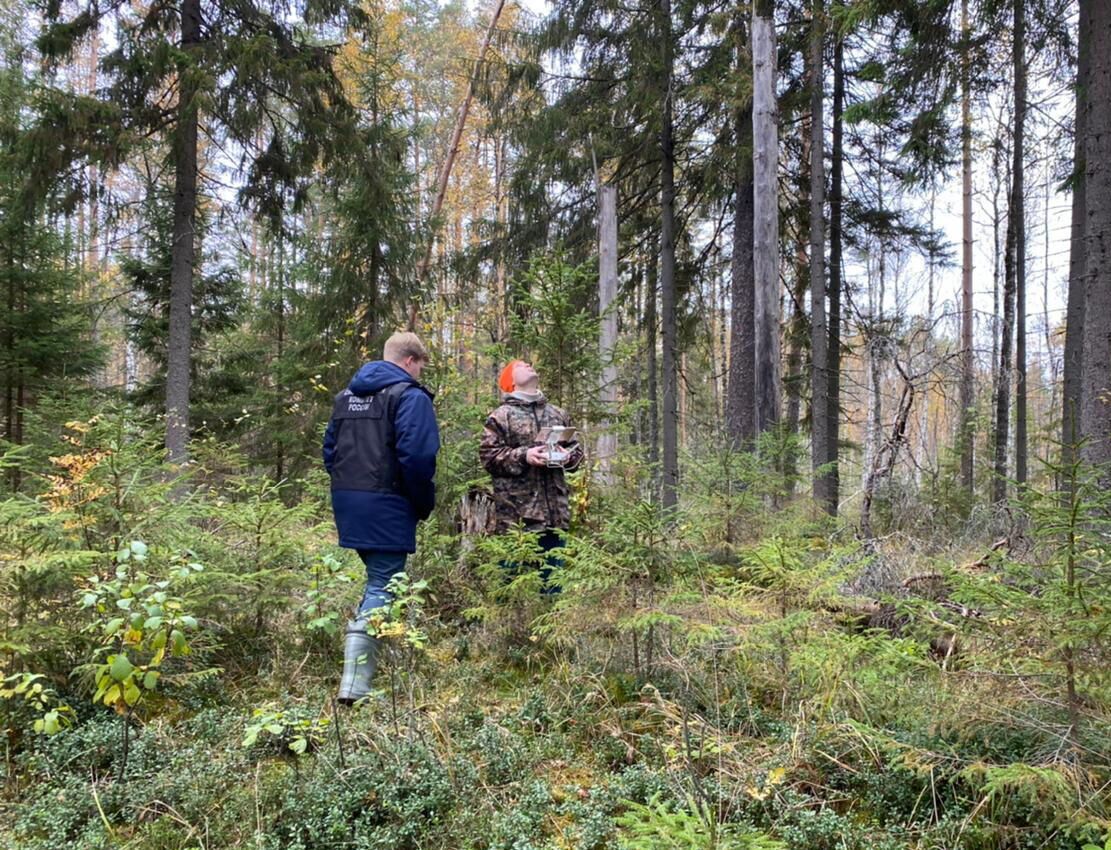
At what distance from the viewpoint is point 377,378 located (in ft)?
11.8

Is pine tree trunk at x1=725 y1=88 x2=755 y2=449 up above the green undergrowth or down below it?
above

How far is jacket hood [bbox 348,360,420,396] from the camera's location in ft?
11.8

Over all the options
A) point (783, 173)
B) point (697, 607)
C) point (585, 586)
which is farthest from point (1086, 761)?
point (783, 173)

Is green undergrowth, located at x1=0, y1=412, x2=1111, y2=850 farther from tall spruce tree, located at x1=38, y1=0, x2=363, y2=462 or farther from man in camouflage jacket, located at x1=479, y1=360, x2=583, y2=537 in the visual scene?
tall spruce tree, located at x1=38, y1=0, x2=363, y2=462

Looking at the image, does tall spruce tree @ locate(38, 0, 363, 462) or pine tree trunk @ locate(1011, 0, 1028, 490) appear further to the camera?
pine tree trunk @ locate(1011, 0, 1028, 490)

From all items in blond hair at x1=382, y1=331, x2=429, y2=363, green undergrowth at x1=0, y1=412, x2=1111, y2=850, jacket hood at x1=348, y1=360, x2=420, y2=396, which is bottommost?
green undergrowth at x1=0, y1=412, x2=1111, y2=850

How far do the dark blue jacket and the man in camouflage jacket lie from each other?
0.86 m

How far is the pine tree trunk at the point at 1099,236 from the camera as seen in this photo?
4.83m

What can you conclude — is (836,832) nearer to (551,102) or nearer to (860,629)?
(860,629)

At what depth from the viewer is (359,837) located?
2.19 meters

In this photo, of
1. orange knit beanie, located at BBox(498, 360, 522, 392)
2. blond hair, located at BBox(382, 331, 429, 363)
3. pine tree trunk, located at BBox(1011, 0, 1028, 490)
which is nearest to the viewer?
blond hair, located at BBox(382, 331, 429, 363)

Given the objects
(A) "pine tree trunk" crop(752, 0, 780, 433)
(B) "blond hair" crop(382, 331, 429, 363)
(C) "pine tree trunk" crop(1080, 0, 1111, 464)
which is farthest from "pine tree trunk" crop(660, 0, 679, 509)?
(B) "blond hair" crop(382, 331, 429, 363)

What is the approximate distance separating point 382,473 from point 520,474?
1.14 metres

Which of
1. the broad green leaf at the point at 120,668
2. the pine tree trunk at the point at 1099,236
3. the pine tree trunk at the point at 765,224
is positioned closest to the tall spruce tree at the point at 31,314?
the broad green leaf at the point at 120,668
